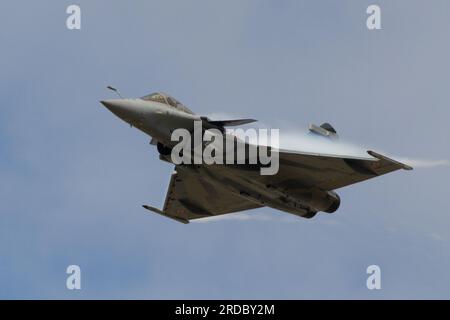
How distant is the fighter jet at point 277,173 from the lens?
40788 mm

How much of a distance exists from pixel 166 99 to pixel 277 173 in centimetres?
622

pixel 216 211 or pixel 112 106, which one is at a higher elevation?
pixel 112 106

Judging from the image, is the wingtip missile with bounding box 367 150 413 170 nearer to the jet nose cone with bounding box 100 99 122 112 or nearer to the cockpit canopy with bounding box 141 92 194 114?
the cockpit canopy with bounding box 141 92 194 114

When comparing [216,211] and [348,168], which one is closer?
[348,168]

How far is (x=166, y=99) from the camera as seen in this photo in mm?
41688

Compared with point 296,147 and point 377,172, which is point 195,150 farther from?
point 377,172

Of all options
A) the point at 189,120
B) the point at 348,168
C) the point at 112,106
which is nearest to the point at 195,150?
the point at 189,120

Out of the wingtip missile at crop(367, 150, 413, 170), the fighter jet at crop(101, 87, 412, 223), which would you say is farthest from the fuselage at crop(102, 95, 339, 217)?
the wingtip missile at crop(367, 150, 413, 170)


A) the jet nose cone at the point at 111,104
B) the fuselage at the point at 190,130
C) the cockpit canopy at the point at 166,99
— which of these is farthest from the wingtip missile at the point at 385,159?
the jet nose cone at the point at 111,104

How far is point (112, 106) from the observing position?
40.2 m

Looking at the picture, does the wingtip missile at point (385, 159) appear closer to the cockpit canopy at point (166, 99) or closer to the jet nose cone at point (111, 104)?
the cockpit canopy at point (166, 99)

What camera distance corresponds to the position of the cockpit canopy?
41419 mm

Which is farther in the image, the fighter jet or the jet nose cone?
the fighter jet

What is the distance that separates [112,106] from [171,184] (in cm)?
980
